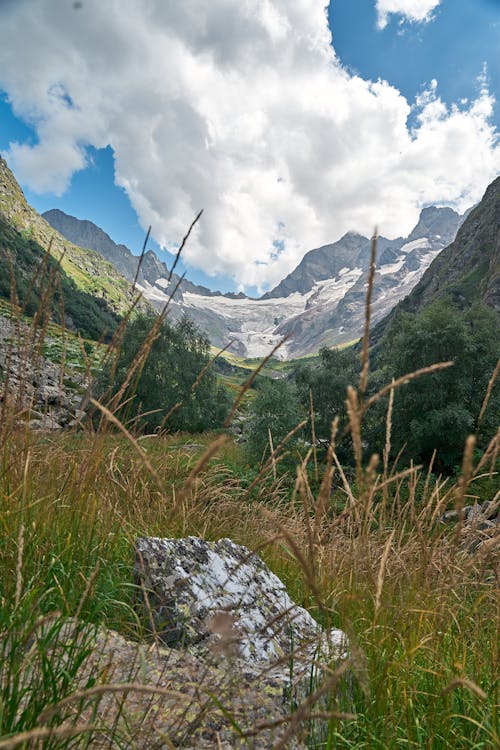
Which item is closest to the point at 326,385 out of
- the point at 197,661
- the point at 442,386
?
the point at 442,386

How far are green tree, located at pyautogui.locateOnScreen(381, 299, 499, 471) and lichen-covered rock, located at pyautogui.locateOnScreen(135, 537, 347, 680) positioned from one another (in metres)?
19.8

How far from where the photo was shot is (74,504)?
8.07 ft

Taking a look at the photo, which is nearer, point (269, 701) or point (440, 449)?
point (269, 701)

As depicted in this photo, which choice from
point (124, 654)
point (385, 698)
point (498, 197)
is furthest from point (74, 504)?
point (498, 197)

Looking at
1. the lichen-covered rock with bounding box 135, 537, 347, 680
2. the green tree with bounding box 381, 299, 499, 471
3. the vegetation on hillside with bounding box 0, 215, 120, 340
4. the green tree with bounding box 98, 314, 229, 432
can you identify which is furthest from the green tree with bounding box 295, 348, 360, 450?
the lichen-covered rock with bounding box 135, 537, 347, 680

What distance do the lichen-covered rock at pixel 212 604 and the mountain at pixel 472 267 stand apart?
6818cm

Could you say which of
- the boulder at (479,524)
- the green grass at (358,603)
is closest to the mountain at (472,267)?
the boulder at (479,524)

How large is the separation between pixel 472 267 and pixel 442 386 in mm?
78417

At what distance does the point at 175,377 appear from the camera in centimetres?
3488

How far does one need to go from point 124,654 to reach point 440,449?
75.4 ft

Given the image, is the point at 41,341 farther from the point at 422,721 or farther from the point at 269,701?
the point at 422,721

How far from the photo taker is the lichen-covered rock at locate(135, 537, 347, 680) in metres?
2.11

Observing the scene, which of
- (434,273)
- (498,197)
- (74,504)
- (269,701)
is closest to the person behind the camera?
(269,701)

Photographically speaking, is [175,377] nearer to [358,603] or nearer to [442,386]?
[442,386]
